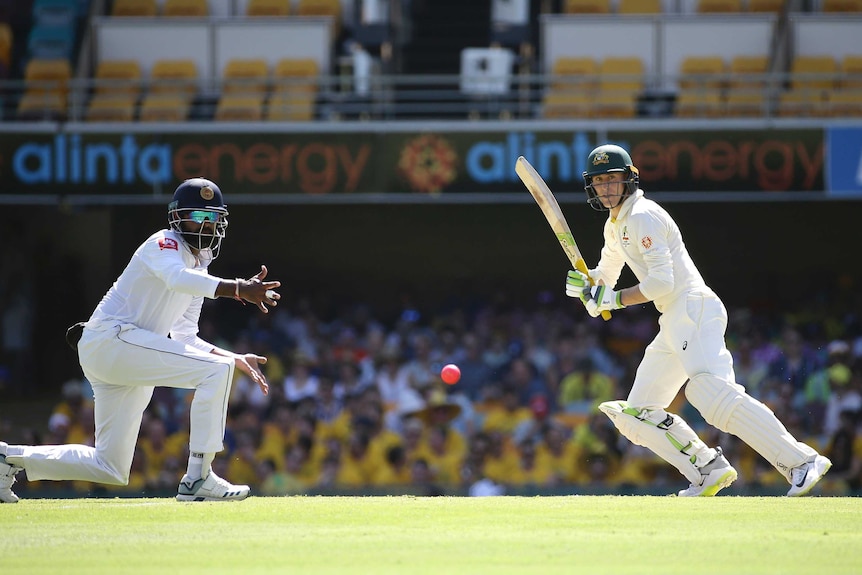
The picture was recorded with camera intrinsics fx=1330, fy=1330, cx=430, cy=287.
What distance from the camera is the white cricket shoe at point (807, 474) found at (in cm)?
712

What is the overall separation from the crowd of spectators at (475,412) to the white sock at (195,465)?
5748 mm

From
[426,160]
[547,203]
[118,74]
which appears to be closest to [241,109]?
[118,74]

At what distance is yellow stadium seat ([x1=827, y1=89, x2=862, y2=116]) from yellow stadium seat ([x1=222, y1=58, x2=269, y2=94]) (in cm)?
647

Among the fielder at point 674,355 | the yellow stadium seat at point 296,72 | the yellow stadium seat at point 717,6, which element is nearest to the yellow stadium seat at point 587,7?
the yellow stadium seat at point 717,6

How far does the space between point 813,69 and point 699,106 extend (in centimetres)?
157

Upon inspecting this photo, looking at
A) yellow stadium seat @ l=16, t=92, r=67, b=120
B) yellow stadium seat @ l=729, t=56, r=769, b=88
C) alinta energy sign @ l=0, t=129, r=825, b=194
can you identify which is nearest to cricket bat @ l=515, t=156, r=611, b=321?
alinta energy sign @ l=0, t=129, r=825, b=194

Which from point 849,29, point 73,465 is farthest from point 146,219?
point 73,465

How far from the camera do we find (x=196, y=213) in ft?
22.7

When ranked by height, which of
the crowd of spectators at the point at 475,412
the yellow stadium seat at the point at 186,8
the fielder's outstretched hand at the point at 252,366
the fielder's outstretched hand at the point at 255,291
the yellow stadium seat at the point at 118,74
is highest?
the yellow stadium seat at the point at 186,8

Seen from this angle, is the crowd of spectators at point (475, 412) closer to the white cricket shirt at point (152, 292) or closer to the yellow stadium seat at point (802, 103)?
the yellow stadium seat at point (802, 103)

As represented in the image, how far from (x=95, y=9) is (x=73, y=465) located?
11.0m

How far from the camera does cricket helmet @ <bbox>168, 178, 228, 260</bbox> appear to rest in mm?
6930

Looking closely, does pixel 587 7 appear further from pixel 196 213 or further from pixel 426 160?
pixel 196 213

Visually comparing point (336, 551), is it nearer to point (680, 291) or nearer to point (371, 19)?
point (680, 291)
